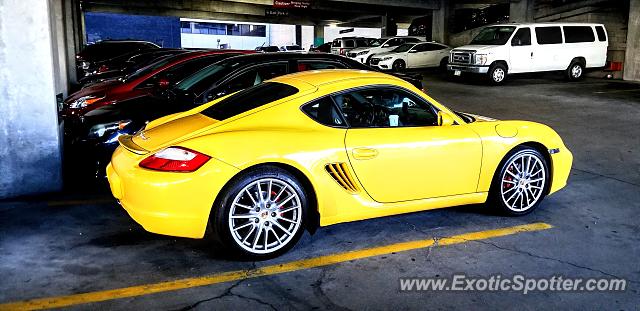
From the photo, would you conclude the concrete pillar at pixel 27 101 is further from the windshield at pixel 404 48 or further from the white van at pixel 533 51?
the windshield at pixel 404 48

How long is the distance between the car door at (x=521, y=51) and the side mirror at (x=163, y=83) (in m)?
12.7

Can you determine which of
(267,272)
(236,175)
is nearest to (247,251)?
(267,272)

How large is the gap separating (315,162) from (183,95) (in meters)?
3.53

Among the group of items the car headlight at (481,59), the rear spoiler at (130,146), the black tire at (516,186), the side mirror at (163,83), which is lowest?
the black tire at (516,186)

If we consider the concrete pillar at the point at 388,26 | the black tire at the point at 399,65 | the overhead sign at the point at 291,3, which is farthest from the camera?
the concrete pillar at the point at 388,26

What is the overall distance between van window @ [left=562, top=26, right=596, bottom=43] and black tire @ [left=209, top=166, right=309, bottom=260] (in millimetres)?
17057

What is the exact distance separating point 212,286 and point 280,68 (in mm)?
4297

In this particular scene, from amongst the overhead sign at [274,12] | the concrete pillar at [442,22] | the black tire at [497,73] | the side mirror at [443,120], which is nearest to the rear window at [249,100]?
the side mirror at [443,120]

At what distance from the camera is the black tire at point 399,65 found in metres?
23.3

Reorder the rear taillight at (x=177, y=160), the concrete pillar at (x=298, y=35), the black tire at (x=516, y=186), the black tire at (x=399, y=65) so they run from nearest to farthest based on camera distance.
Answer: the rear taillight at (x=177, y=160) → the black tire at (x=516, y=186) → the black tire at (x=399, y=65) → the concrete pillar at (x=298, y=35)

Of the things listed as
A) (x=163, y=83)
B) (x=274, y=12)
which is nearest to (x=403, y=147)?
(x=163, y=83)

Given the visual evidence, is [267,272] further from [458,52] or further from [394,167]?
[458,52]

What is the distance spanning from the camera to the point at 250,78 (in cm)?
721

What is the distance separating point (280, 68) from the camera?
750 cm
